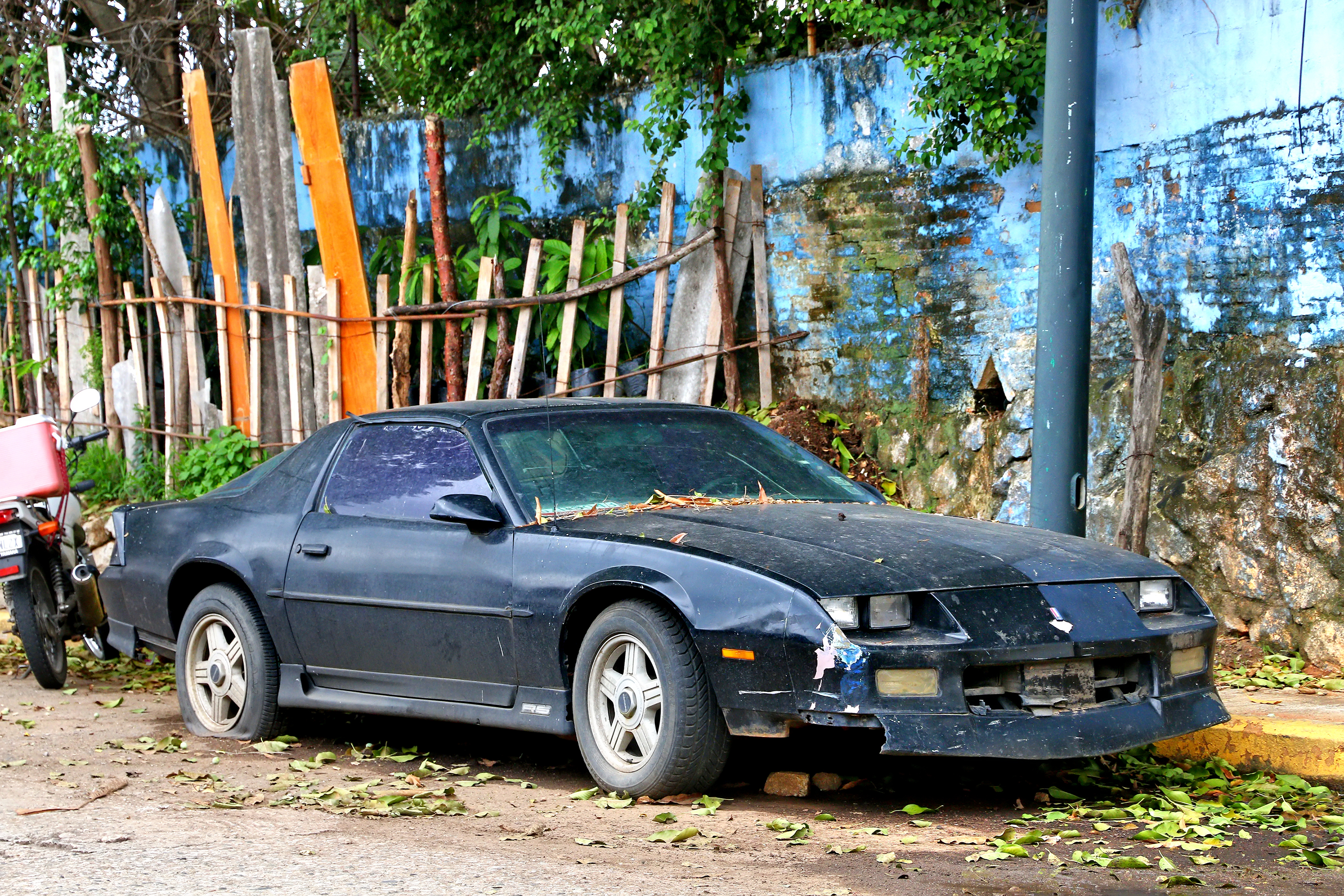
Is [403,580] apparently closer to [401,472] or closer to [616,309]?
[401,472]

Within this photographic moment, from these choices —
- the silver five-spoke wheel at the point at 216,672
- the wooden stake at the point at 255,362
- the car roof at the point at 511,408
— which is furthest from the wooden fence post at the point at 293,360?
the car roof at the point at 511,408

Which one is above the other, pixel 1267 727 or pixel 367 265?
pixel 367 265

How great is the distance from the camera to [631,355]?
398 inches

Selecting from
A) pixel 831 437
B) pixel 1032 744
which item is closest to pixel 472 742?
pixel 1032 744

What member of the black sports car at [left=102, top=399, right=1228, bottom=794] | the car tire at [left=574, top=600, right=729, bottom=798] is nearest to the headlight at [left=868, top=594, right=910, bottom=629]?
the black sports car at [left=102, top=399, right=1228, bottom=794]

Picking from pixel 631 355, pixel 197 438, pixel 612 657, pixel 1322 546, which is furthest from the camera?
pixel 197 438

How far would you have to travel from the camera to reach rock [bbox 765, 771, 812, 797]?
4.92m

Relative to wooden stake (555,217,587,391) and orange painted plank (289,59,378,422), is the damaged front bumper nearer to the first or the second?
wooden stake (555,217,587,391)

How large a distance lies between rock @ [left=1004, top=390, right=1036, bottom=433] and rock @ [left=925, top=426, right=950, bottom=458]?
0.46 meters

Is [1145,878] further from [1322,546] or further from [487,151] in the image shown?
[487,151]

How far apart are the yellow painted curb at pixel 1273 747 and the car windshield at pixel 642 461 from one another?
154 centimetres

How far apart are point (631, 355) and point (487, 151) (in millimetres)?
2383

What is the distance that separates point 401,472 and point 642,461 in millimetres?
986

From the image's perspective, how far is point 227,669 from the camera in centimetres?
623
